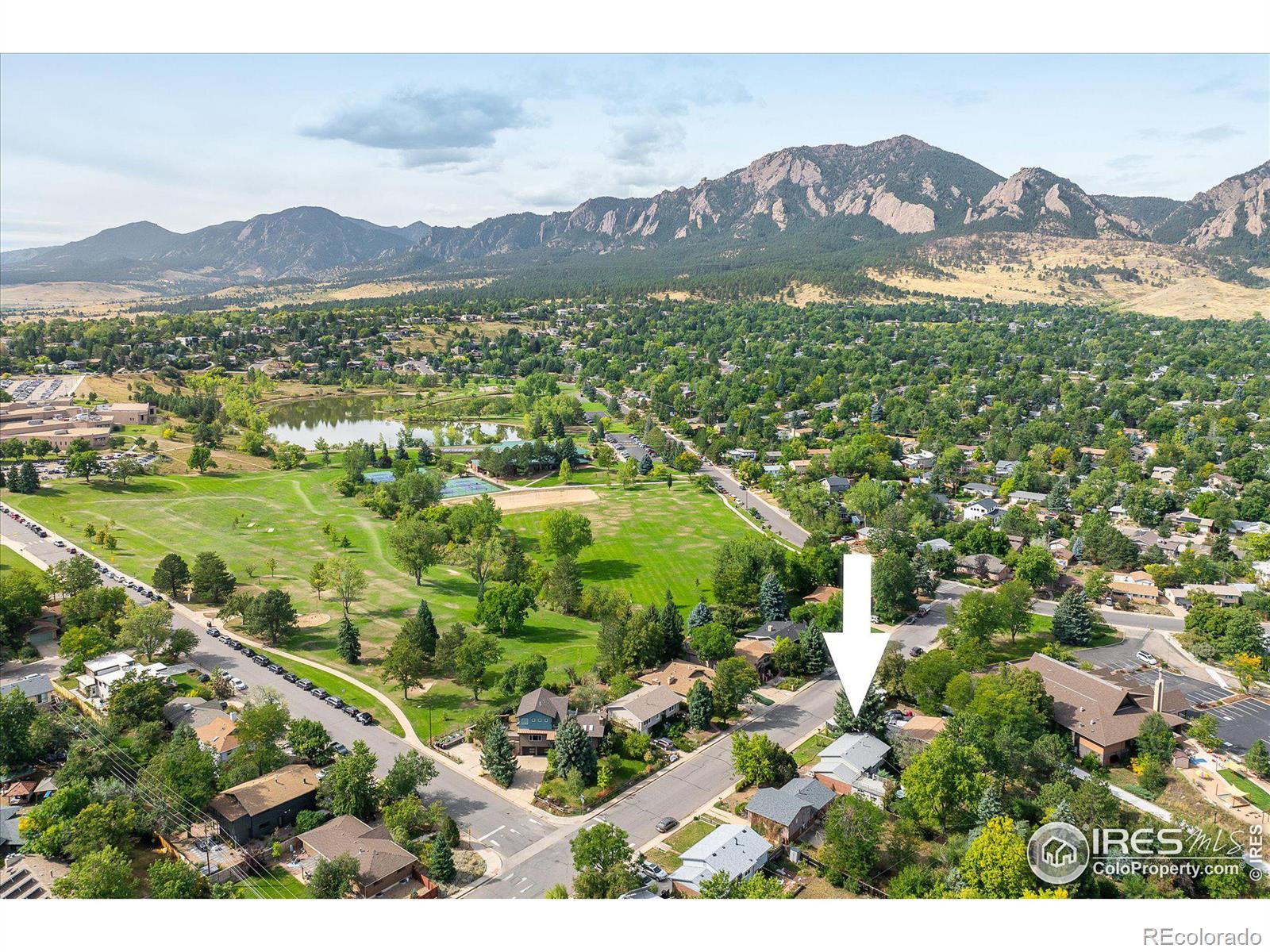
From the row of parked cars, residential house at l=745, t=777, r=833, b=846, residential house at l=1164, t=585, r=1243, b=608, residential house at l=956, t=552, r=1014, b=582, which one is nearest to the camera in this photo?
residential house at l=745, t=777, r=833, b=846

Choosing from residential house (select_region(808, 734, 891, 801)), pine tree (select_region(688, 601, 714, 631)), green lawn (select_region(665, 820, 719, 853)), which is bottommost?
green lawn (select_region(665, 820, 719, 853))

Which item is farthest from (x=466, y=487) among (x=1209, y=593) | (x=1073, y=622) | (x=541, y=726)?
(x=1209, y=593)

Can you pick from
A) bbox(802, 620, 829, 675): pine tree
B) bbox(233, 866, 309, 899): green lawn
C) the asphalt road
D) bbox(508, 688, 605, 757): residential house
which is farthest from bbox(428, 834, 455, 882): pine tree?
bbox(802, 620, 829, 675): pine tree

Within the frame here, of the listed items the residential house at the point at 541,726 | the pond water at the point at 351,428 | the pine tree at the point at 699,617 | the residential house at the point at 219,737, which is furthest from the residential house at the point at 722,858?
the pond water at the point at 351,428

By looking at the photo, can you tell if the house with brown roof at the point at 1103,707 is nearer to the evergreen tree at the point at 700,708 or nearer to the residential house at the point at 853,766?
the residential house at the point at 853,766

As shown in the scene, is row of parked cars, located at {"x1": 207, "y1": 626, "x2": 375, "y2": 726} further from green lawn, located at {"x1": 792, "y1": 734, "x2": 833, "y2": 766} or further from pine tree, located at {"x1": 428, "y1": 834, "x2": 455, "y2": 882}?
green lawn, located at {"x1": 792, "y1": 734, "x2": 833, "y2": 766}

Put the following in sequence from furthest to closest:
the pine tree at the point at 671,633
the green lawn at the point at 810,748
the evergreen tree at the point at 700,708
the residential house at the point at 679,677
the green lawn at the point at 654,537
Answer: the green lawn at the point at 654,537 < the pine tree at the point at 671,633 < the residential house at the point at 679,677 < the evergreen tree at the point at 700,708 < the green lawn at the point at 810,748

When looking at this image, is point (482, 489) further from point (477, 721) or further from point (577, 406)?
point (477, 721)
